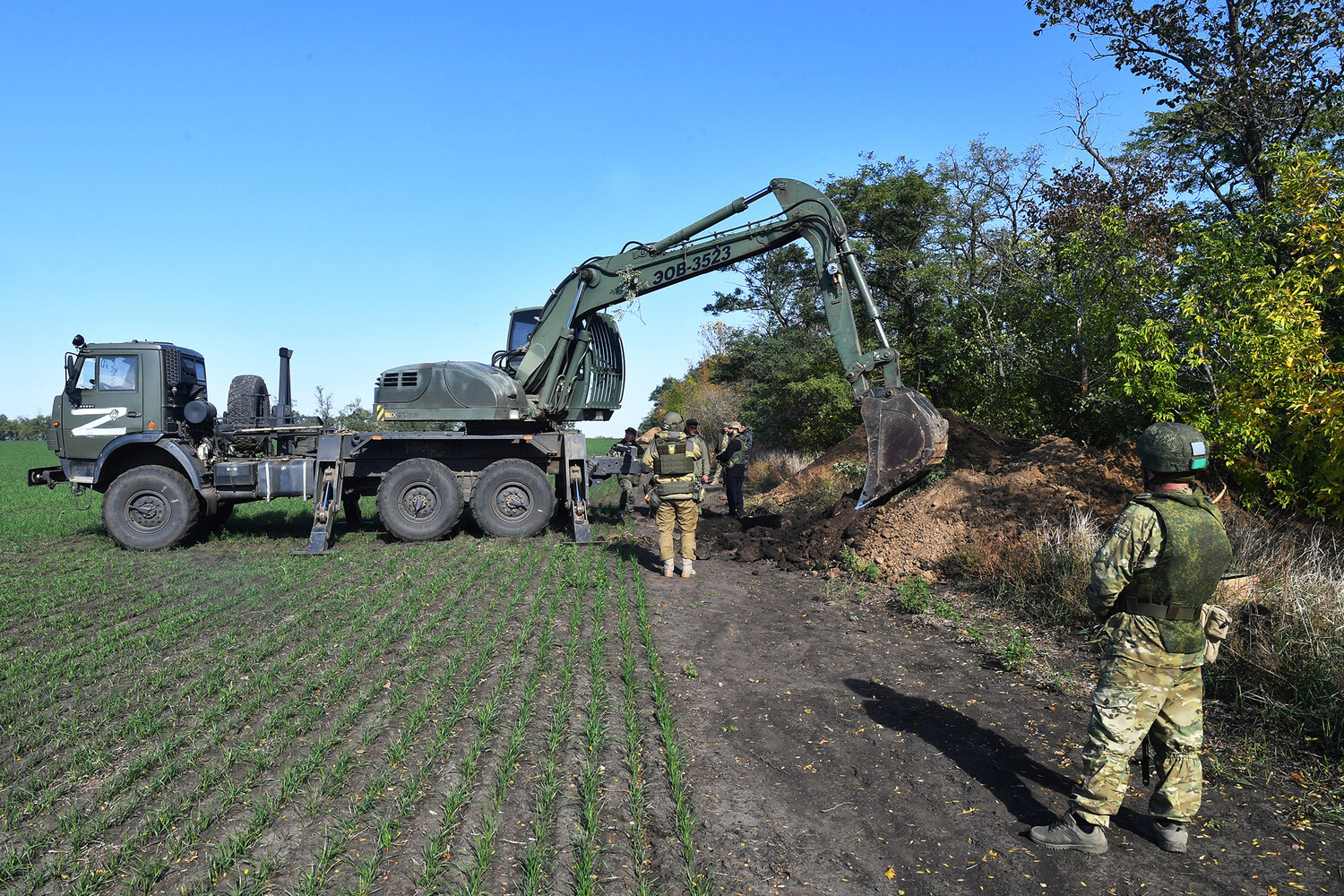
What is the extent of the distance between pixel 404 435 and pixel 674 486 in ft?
16.1

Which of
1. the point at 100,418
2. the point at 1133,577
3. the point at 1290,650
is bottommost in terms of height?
the point at 1290,650

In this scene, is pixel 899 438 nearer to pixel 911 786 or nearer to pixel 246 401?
pixel 911 786

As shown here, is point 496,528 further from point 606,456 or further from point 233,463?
point 233,463

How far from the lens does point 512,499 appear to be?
39.9 ft

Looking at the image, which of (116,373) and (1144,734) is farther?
(116,373)

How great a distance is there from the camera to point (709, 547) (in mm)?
11445

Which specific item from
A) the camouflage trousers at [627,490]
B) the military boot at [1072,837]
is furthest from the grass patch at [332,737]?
the camouflage trousers at [627,490]

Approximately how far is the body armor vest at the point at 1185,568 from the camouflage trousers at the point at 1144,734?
0.18 metres

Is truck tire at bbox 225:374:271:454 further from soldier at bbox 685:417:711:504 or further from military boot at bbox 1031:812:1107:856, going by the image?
military boot at bbox 1031:812:1107:856

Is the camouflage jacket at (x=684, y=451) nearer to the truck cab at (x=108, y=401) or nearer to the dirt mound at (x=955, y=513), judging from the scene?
the dirt mound at (x=955, y=513)

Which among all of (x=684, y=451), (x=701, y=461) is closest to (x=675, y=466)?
(x=684, y=451)

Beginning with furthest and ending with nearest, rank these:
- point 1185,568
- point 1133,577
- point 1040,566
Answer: point 1040,566 < point 1133,577 < point 1185,568

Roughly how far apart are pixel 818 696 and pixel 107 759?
441cm

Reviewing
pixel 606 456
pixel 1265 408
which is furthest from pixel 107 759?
pixel 1265 408
